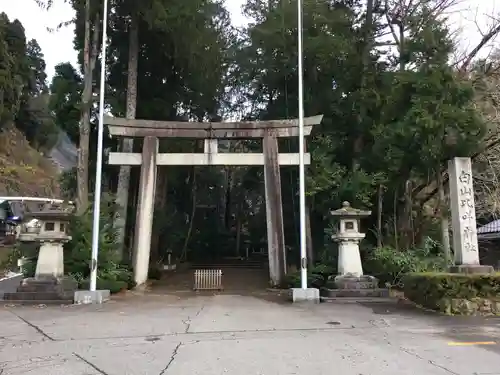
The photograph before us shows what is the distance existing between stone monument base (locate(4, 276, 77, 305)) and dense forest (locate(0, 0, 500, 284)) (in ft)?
10.8

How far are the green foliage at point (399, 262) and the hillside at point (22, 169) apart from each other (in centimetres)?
2686

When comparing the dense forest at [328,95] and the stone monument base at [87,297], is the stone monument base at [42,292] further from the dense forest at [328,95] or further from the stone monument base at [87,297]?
the dense forest at [328,95]

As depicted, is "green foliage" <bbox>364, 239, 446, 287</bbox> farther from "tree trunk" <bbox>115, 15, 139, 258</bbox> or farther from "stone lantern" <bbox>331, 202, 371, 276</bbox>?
"tree trunk" <bbox>115, 15, 139, 258</bbox>

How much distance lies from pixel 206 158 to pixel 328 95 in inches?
210

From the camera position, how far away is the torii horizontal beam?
48.5ft

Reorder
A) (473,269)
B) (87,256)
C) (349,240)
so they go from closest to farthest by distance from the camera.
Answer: (473,269) → (349,240) → (87,256)

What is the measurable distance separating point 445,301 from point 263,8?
15.2 metres

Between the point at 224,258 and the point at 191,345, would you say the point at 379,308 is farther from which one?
the point at 224,258

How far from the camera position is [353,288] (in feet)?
38.8

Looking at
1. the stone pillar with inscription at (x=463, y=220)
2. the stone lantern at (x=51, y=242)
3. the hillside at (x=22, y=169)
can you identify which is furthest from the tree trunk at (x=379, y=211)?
the hillside at (x=22, y=169)

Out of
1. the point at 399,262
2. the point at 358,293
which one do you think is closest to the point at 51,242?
the point at 358,293

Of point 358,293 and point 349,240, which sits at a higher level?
point 349,240

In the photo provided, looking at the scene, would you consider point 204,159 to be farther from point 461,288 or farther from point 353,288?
point 461,288

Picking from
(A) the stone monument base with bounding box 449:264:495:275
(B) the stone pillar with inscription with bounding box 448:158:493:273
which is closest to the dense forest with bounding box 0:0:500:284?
(B) the stone pillar with inscription with bounding box 448:158:493:273
